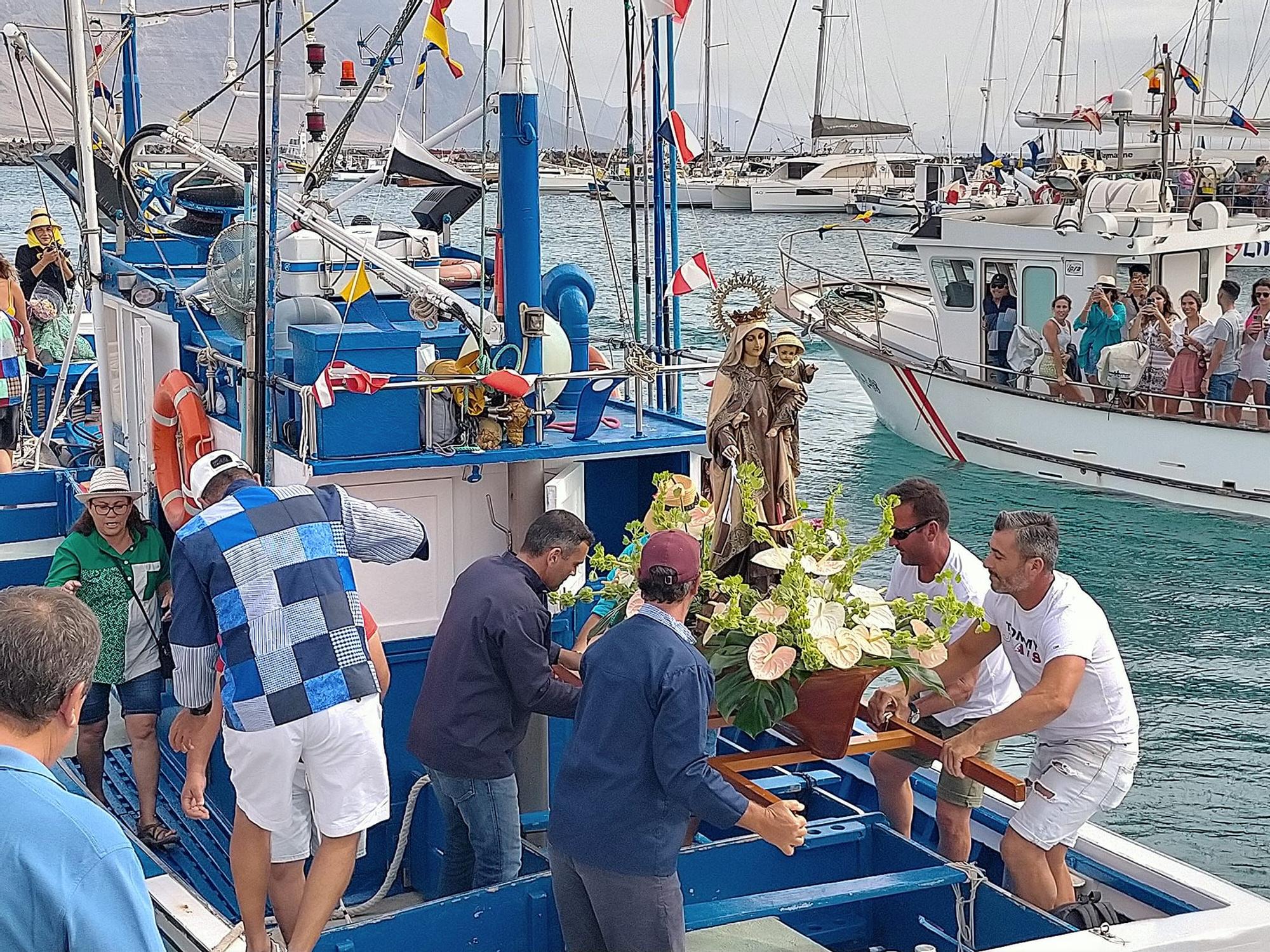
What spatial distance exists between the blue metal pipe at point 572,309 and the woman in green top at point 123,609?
190 centimetres

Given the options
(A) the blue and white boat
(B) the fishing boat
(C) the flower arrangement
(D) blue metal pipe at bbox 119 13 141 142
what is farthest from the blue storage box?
(B) the fishing boat

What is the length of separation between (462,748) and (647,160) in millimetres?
3209

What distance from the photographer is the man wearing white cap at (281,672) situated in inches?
178

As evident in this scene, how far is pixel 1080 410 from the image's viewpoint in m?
17.7

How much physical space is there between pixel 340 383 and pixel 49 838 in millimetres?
3379

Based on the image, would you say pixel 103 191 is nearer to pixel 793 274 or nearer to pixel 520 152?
pixel 520 152

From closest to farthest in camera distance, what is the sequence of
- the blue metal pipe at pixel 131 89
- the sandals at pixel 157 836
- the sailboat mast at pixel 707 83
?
the sandals at pixel 157 836 < the blue metal pipe at pixel 131 89 < the sailboat mast at pixel 707 83

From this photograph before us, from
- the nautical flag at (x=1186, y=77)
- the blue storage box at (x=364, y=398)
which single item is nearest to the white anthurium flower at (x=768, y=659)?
the blue storage box at (x=364, y=398)

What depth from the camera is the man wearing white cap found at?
453 centimetres

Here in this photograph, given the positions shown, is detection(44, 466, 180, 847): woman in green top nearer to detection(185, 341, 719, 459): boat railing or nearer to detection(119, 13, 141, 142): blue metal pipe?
detection(185, 341, 719, 459): boat railing

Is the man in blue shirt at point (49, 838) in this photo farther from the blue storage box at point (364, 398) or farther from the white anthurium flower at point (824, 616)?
the blue storage box at point (364, 398)

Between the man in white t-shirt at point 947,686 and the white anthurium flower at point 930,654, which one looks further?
the man in white t-shirt at point 947,686

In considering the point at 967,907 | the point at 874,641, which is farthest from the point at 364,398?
the point at 967,907

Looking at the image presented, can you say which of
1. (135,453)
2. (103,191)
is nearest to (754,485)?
(135,453)
